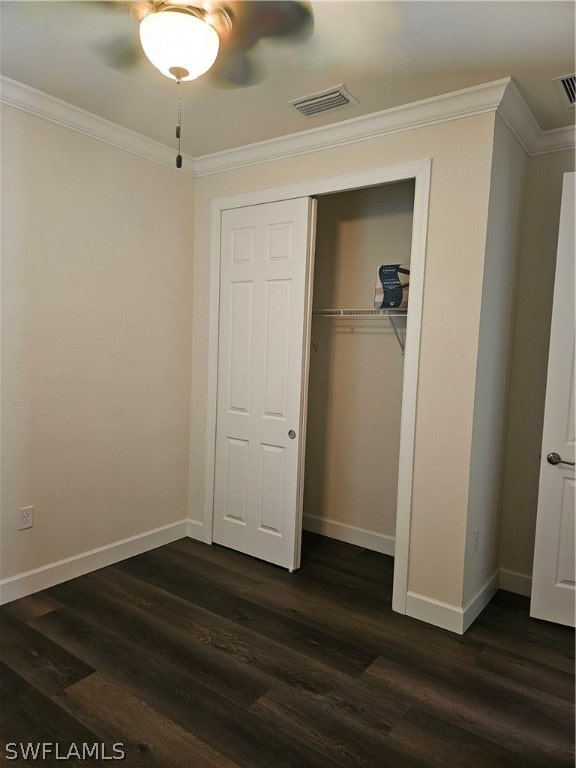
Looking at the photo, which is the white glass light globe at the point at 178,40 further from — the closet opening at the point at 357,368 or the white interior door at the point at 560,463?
the white interior door at the point at 560,463

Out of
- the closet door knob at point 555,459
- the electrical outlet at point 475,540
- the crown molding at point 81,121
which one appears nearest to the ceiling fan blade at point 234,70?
the crown molding at point 81,121

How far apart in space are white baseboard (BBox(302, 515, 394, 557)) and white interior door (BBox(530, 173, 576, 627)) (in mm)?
1044

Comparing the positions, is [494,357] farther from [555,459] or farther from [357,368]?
[357,368]

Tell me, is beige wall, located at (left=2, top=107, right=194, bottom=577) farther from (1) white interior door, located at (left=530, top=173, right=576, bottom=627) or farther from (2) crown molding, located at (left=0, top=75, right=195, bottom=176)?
(1) white interior door, located at (left=530, top=173, right=576, bottom=627)

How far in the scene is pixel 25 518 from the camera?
285cm

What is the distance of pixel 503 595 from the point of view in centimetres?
313

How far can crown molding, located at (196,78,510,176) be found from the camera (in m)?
2.49

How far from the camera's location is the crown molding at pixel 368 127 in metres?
2.49

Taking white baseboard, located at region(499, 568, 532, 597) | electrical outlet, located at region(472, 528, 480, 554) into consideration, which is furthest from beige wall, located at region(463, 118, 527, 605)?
white baseboard, located at region(499, 568, 532, 597)

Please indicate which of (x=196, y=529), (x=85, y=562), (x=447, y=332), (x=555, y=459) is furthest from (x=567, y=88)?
(x=85, y=562)

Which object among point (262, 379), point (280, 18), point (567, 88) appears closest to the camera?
point (280, 18)

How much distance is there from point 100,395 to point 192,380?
767 mm

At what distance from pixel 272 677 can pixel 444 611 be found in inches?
38.9

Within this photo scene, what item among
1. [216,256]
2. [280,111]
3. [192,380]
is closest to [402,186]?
[280,111]
